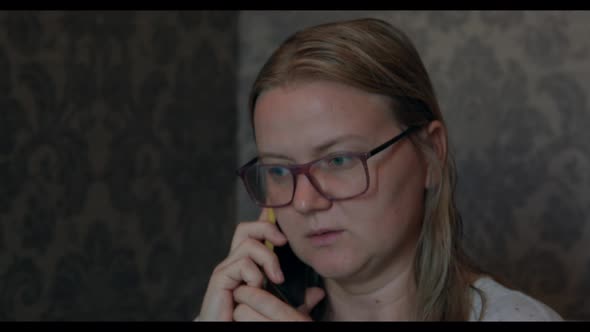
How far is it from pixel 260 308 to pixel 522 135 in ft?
4.39

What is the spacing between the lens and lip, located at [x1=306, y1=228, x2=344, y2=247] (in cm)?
110

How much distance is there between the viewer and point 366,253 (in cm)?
111

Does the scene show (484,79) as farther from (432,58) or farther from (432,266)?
(432,266)

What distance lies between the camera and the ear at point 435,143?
122cm

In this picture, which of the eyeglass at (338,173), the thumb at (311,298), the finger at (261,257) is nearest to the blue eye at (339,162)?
the eyeglass at (338,173)

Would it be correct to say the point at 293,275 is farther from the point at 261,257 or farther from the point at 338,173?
the point at 338,173

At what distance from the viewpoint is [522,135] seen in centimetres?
212

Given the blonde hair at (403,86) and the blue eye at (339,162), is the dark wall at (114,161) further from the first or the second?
the blue eye at (339,162)

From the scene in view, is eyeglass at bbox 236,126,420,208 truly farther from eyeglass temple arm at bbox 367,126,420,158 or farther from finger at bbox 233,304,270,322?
finger at bbox 233,304,270,322

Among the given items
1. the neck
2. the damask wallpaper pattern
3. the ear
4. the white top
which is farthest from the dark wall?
the white top

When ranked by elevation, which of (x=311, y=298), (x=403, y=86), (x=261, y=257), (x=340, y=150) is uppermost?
(x=403, y=86)

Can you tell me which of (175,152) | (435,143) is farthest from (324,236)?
(175,152)

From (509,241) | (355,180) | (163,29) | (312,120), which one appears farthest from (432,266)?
(163,29)

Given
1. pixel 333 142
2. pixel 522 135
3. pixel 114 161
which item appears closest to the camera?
pixel 333 142
